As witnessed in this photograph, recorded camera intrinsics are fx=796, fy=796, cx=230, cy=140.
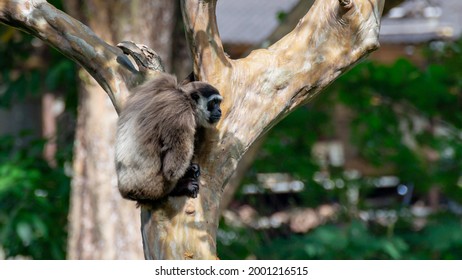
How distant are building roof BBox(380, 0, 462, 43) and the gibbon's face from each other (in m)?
8.15

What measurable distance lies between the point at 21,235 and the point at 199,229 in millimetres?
4349

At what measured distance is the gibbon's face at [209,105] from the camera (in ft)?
14.6

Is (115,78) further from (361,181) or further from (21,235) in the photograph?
(361,181)

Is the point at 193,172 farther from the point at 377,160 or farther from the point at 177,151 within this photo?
the point at 377,160

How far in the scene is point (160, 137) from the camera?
4680 mm

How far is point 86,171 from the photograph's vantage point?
302 inches

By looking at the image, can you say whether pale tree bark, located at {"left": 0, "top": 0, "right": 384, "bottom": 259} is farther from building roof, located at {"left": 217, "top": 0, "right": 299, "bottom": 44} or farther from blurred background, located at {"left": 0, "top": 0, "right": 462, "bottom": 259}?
building roof, located at {"left": 217, "top": 0, "right": 299, "bottom": 44}

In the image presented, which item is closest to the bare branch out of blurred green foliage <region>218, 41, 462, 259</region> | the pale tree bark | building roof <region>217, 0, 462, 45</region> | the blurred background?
the pale tree bark

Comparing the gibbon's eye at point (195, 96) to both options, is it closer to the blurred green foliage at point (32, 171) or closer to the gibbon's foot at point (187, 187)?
the gibbon's foot at point (187, 187)

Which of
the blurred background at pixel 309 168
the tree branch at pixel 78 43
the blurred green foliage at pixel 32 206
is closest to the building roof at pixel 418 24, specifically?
the blurred background at pixel 309 168

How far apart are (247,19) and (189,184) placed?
10.3 meters

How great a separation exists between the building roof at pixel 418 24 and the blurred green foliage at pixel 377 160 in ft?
7.08

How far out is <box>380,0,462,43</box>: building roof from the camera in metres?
12.5

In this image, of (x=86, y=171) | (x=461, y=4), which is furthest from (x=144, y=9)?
(x=461, y=4)
